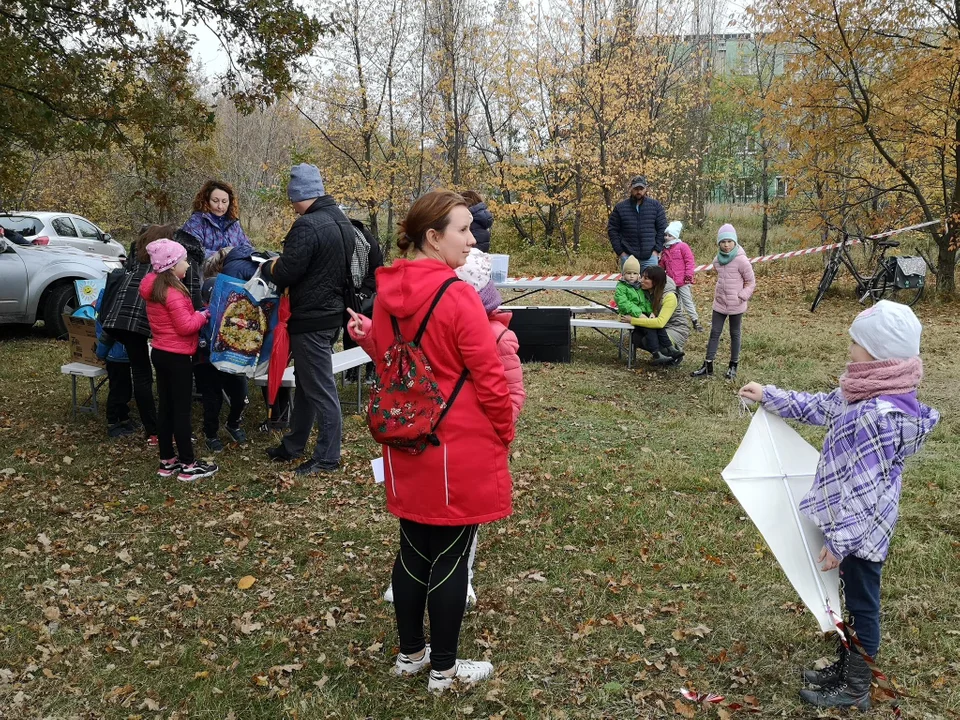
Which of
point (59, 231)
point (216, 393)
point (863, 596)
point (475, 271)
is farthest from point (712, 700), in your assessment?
point (59, 231)

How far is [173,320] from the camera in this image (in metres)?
5.44

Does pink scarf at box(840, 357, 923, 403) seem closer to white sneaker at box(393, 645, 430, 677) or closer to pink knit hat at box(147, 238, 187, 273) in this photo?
white sneaker at box(393, 645, 430, 677)

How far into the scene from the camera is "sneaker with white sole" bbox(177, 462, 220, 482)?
5.80 meters

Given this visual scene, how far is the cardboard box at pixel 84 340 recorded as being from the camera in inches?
285

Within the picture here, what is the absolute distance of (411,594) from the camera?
3143 millimetres

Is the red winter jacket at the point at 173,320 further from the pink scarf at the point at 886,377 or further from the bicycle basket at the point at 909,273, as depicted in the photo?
the bicycle basket at the point at 909,273

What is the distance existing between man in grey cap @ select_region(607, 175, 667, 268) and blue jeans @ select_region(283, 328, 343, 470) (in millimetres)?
5358

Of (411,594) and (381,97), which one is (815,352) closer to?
(411,594)

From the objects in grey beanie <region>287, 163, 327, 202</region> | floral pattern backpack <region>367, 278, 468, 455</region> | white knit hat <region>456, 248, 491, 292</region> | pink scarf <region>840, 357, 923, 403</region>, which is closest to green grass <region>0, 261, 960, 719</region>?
floral pattern backpack <region>367, 278, 468, 455</region>

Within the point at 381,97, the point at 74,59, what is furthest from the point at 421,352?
the point at 381,97

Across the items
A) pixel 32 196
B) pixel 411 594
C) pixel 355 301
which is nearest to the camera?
pixel 411 594

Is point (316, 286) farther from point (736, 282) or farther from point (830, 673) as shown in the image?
point (736, 282)

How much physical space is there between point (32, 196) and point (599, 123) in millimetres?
15760

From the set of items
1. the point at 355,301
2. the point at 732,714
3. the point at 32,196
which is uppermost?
the point at 32,196
